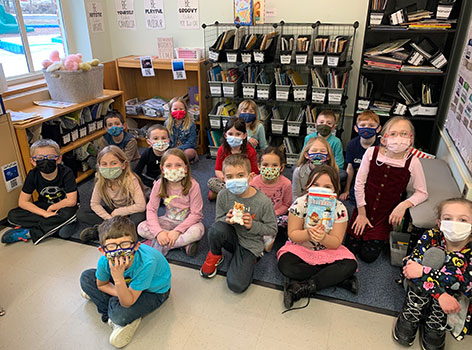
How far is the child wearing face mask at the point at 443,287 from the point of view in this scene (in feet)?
5.88

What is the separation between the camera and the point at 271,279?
233 centimetres

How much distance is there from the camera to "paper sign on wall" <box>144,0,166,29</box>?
169 inches

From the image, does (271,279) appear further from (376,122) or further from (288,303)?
(376,122)

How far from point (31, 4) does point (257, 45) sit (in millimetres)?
2417

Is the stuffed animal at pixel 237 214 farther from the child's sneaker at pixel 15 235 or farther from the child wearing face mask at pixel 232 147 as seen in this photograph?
the child's sneaker at pixel 15 235

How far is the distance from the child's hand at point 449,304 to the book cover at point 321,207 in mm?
653

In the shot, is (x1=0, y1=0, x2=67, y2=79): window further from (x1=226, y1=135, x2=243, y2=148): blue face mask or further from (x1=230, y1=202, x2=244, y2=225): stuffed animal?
(x1=230, y1=202, x2=244, y2=225): stuffed animal

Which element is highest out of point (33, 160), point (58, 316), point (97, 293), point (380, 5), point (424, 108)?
point (380, 5)

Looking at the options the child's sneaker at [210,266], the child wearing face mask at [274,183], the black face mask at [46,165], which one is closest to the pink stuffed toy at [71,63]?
the black face mask at [46,165]

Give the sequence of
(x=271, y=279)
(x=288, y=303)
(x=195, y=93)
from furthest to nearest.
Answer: (x=195, y=93)
(x=271, y=279)
(x=288, y=303)

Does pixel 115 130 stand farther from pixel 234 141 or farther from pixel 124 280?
pixel 124 280

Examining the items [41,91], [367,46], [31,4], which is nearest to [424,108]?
[367,46]

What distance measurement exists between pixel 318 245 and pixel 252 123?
5.28 feet

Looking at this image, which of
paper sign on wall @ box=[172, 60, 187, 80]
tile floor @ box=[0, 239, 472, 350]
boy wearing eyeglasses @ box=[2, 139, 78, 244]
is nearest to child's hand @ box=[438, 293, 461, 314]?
tile floor @ box=[0, 239, 472, 350]
